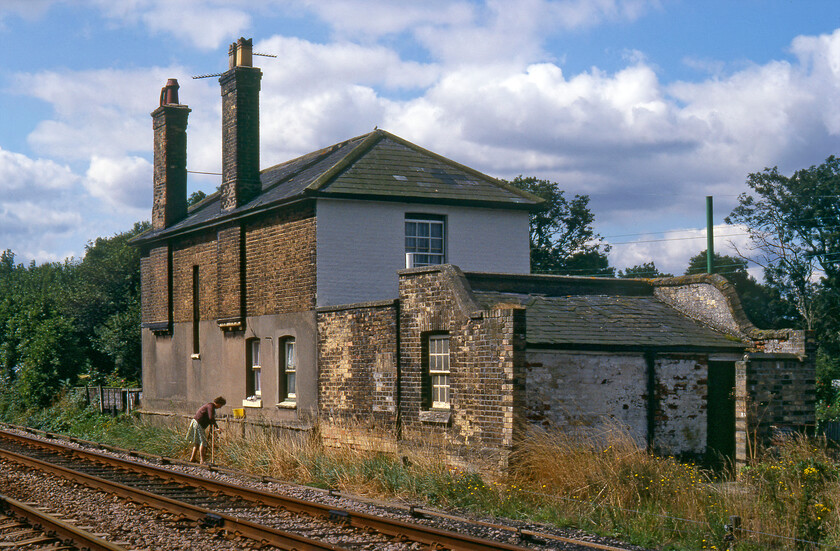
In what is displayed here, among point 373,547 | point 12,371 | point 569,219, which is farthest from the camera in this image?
point 569,219

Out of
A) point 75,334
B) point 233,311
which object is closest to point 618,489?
point 233,311

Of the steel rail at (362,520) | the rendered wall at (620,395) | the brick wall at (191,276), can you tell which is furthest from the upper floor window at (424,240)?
the steel rail at (362,520)

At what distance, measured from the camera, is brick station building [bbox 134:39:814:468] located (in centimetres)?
1536

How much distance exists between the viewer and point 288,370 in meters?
20.7

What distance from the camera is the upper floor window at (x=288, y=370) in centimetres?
2067

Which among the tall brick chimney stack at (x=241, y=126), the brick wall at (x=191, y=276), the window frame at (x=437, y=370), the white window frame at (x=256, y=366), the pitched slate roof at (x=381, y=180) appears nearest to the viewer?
the window frame at (x=437, y=370)

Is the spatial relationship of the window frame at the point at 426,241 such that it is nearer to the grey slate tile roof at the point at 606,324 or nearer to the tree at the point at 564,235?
the grey slate tile roof at the point at 606,324

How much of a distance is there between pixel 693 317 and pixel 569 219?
3767 centimetres

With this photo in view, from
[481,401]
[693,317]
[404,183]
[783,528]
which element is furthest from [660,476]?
[404,183]

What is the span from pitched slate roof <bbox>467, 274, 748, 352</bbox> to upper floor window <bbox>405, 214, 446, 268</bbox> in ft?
14.0

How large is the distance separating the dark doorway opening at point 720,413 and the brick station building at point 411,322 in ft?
0.12

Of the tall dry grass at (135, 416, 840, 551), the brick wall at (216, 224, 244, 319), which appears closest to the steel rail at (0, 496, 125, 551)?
the tall dry grass at (135, 416, 840, 551)

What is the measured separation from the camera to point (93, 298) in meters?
41.1

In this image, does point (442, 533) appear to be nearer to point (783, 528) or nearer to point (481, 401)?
point (783, 528)
